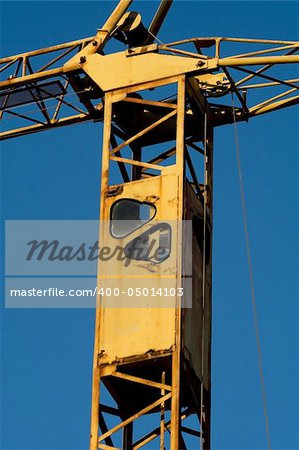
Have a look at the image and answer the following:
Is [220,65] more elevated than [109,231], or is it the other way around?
[220,65]

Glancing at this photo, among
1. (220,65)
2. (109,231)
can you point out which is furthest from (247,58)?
(109,231)

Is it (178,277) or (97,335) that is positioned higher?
(178,277)

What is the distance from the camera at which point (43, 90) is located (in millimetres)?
23484

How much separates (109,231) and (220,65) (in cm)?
301

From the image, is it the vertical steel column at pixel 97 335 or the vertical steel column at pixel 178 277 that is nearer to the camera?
the vertical steel column at pixel 178 277

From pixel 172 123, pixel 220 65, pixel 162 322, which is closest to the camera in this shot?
pixel 162 322

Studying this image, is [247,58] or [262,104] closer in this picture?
[247,58]

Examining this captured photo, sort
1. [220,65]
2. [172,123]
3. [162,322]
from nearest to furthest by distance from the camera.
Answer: [162,322], [220,65], [172,123]

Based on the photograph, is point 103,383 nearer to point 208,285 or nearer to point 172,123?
point 208,285

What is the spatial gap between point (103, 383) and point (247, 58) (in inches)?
211

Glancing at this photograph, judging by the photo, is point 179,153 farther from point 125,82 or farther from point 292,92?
point 292,92

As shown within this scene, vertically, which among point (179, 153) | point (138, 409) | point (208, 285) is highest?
point (179, 153)

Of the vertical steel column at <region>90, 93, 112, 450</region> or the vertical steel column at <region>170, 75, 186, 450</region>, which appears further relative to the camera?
the vertical steel column at <region>90, 93, 112, 450</region>

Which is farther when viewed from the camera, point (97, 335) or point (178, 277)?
point (97, 335)
